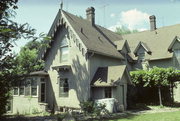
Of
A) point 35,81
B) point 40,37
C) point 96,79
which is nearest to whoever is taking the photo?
point 40,37

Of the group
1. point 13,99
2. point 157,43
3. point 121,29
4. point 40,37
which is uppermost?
point 121,29

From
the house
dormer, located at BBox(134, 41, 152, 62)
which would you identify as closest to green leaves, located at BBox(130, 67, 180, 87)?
the house

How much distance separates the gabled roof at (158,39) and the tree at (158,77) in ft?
14.5

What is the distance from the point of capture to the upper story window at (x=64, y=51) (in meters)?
20.7

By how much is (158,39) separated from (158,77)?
10080 millimetres

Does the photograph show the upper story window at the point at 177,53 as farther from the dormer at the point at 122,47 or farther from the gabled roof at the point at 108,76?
the gabled roof at the point at 108,76

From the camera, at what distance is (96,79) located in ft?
60.5

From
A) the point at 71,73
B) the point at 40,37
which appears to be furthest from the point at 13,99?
the point at 40,37

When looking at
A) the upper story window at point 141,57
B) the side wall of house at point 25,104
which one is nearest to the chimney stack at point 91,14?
the upper story window at point 141,57

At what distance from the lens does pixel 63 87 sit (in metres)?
20.3

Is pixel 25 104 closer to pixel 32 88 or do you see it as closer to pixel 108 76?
pixel 32 88

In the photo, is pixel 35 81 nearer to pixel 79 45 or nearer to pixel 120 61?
pixel 79 45

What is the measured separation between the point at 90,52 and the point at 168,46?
12.7 meters

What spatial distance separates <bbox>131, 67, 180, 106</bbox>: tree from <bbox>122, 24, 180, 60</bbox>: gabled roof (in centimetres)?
443
